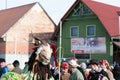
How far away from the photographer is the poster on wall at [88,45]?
35.6m

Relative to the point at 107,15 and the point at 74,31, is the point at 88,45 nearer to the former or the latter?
the point at 74,31

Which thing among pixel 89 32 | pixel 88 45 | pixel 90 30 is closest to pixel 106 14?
pixel 90 30

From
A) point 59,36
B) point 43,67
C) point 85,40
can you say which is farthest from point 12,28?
point 43,67

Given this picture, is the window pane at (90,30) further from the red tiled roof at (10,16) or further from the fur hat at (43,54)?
the fur hat at (43,54)

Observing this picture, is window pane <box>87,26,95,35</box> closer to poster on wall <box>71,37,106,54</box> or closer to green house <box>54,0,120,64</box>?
green house <box>54,0,120,64</box>

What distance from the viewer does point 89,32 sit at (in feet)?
121

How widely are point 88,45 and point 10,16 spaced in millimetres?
14021

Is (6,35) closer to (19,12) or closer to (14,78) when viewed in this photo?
(19,12)

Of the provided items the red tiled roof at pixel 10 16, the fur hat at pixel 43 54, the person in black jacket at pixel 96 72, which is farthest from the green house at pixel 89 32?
the fur hat at pixel 43 54

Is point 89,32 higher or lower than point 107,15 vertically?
lower

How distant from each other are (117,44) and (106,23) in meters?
2.21

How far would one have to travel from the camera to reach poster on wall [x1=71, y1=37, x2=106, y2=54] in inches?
1401

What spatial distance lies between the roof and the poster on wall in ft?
4.19

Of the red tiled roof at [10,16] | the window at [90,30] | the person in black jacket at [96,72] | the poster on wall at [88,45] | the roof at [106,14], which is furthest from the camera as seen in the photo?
the red tiled roof at [10,16]
